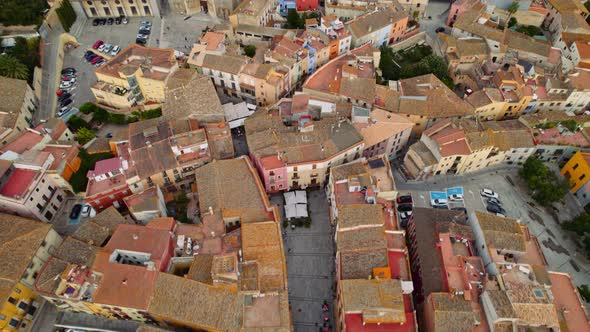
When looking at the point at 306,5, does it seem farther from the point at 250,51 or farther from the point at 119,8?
the point at 119,8

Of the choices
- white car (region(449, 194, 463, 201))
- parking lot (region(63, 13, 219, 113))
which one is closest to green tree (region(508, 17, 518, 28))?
white car (region(449, 194, 463, 201))

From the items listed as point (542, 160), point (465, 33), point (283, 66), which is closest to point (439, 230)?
point (542, 160)

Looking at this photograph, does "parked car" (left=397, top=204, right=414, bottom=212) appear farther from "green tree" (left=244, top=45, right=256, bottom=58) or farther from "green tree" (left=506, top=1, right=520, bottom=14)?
"green tree" (left=506, top=1, right=520, bottom=14)

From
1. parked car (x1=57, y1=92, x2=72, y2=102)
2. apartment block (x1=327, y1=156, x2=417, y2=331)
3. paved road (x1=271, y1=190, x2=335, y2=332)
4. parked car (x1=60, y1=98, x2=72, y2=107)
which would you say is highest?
parked car (x1=57, y1=92, x2=72, y2=102)

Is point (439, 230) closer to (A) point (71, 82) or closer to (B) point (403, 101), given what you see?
(B) point (403, 101)

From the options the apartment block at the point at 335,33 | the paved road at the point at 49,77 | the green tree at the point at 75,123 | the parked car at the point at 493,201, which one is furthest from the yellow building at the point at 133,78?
the parked car at the point at 493,201

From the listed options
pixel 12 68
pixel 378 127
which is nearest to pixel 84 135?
pixel 12 68
